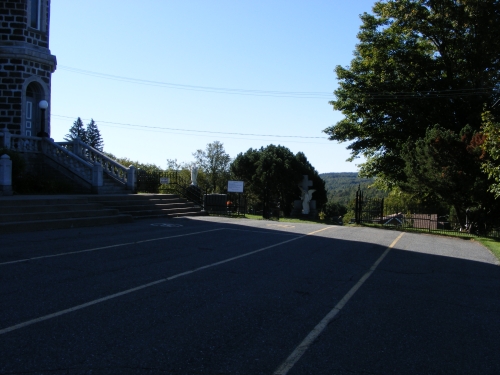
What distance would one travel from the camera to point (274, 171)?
198ft

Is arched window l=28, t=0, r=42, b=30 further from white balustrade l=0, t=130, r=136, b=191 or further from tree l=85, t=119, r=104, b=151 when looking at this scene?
tree l=85, t=119, r=104, b=151

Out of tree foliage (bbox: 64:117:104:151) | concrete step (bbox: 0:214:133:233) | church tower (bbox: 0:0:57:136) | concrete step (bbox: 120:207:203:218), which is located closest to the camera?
concrete step (bbox: 0:214:133:233)

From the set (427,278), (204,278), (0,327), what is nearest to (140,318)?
(0,327)

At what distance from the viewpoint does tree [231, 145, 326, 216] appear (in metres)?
61.0

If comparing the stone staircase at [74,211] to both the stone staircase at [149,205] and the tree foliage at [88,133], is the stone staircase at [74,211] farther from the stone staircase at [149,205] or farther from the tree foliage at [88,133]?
the tree foliage at [88,133]

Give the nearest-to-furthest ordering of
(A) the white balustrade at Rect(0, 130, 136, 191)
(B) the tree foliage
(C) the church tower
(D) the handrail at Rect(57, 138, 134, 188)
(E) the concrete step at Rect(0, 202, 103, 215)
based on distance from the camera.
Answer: (E) the concrete step at Rect(0, 202, 103, 215) < (A) the white balustrade at Rect(0, 130, 136, 191) < (C) the church tower < (D) the handrail at Rect(57, 138, 134, 188) < (B) the tree foliage

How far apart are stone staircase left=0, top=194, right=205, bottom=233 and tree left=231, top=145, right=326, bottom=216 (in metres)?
37.0

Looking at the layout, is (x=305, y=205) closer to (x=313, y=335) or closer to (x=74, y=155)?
(x=74, y=155)

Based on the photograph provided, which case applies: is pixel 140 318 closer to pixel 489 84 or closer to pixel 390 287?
pixel 390 287

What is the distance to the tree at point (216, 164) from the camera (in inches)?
2712

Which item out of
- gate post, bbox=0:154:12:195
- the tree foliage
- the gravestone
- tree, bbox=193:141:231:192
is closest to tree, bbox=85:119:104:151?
the tree foliage

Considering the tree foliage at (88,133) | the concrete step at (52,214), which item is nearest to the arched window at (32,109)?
the concrete step at (52,214)

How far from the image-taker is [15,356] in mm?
5008

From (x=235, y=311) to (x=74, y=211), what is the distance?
1212 cm
